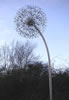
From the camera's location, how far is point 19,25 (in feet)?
51.1

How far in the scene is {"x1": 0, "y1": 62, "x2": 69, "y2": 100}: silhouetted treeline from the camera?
21.5 m

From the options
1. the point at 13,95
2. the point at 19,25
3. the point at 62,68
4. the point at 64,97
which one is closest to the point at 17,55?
the point at 62,68

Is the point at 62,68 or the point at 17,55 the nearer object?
the point at 62,68

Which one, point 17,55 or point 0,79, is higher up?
point 17,55

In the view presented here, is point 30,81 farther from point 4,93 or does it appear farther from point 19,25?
point 19,25

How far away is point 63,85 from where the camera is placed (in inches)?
911

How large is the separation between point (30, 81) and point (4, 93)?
346 cm

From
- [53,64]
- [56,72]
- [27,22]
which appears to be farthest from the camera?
[53,64]

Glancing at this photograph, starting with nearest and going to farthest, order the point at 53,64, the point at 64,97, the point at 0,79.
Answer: the point at 64,97
the point at 0,79
the point at 53,64

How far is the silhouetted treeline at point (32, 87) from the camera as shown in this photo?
21533 millimetres

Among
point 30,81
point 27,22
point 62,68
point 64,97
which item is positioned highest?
point 27,22

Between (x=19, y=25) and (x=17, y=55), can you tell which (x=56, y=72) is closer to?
(x=19, y=25)

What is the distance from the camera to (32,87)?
23.4 metres

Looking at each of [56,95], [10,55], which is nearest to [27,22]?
[56,95]
